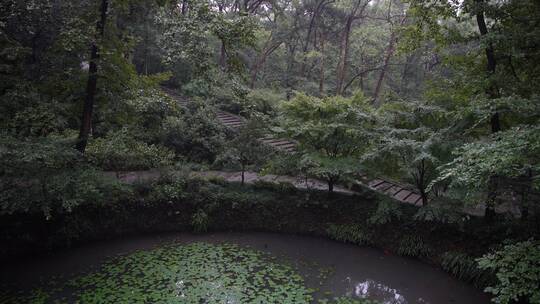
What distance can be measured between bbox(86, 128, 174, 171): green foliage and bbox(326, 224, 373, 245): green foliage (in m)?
4.87

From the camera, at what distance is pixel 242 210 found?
9.22 meters

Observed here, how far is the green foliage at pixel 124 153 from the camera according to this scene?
898 centimetres

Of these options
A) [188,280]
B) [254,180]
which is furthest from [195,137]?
[188,280]

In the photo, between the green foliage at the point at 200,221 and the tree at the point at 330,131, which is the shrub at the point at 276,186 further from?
the green foliage at the point at 200,221

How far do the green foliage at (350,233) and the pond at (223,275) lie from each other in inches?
8.5

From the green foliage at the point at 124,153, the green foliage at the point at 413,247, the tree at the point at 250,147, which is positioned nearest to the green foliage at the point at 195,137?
the green foliage at the point at 124,153

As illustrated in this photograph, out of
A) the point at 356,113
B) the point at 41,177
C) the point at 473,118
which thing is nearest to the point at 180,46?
the point at 41,177

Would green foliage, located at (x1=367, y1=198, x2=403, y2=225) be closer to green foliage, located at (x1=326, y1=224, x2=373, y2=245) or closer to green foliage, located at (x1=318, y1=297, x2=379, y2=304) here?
green foliage, located at (x1=326, y1=224, x2=373, y2=245)

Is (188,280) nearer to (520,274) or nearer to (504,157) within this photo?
(520,274)

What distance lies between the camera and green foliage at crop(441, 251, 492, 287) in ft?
22.4

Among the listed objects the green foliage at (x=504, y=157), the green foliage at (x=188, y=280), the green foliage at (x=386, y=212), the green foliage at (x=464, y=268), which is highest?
the green foliage at (x=504, y=157)

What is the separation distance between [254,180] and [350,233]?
3.05 metres

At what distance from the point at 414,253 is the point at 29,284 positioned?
7.90 m

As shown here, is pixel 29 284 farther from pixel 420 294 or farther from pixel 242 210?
pixel 420 294
